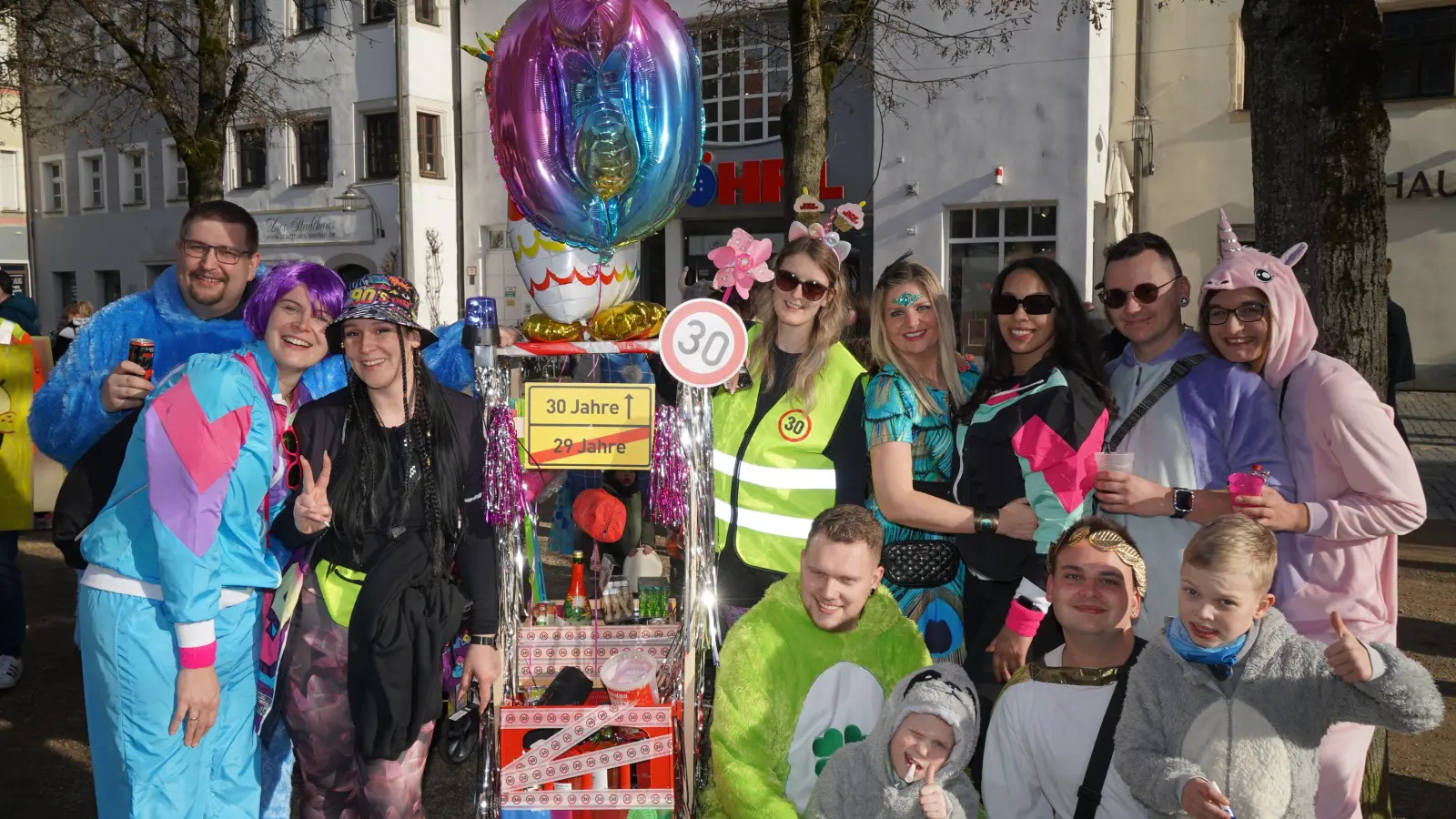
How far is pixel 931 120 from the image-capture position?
1453 cm

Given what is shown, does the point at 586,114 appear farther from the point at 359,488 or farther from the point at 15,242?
the point at 15,242

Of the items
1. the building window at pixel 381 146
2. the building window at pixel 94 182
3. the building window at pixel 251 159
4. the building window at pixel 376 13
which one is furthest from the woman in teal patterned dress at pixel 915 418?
the building window at pixel 94 182

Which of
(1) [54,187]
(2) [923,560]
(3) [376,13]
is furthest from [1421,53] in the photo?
(1) [54,187]

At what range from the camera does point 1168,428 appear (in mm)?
2686

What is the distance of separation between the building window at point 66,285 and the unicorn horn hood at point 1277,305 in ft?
100

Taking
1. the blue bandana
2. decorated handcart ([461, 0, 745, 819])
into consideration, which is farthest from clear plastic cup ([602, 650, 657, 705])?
the blue bandana

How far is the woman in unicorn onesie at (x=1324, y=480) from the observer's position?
247cm

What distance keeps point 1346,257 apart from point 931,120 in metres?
11.8

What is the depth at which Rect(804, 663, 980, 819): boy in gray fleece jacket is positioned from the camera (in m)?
2.31

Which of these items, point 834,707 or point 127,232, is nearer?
point 834,707

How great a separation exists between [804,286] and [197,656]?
186 cm

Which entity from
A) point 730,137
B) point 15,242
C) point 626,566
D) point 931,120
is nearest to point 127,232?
point 15,242

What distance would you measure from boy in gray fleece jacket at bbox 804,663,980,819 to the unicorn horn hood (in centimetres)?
119

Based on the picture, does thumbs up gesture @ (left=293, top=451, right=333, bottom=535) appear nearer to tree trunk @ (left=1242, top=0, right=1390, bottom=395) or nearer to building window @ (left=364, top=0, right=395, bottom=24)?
tree trunk @ (left=1242, top=0, right=1390, bottom=395)
